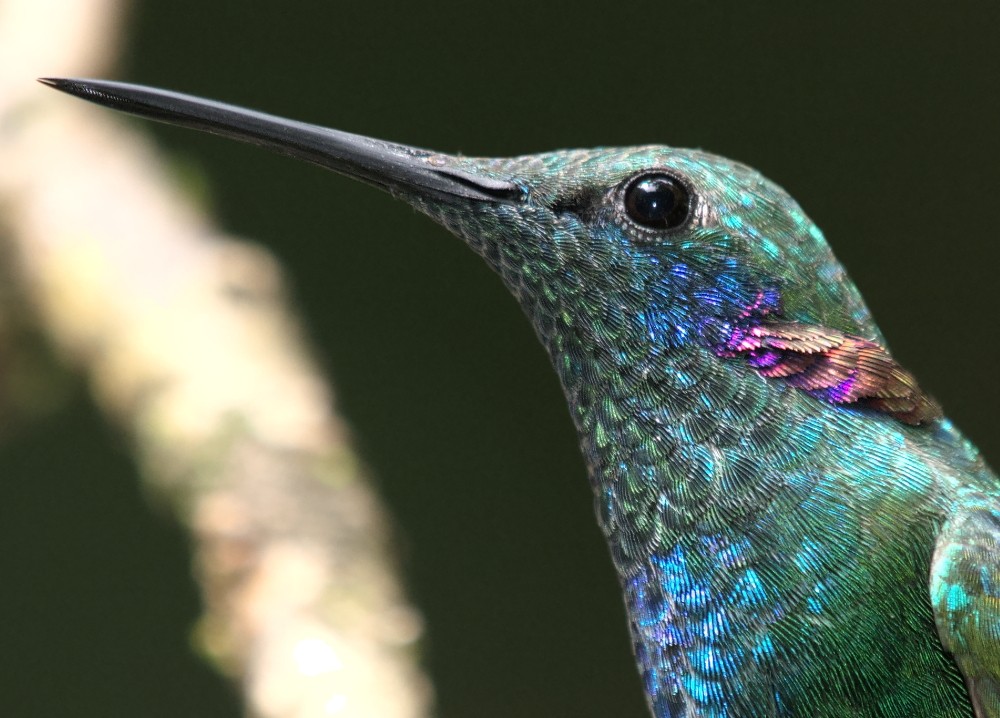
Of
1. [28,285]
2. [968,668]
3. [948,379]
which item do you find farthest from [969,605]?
[948,379]

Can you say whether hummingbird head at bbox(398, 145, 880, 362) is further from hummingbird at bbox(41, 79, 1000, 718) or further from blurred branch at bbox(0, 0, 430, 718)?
blurred branch at bbox(0, 0, 430, 718)

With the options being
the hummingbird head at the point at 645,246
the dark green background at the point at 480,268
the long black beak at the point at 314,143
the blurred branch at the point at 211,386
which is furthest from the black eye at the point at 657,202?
the dark green background at the point at 480,268

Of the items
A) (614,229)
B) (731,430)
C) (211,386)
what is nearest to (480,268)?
(211,386)

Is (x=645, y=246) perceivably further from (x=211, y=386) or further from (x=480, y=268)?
(x=480, y=268)

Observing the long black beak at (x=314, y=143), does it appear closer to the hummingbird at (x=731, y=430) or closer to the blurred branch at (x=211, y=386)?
the hummingbird at (x=731, y=430)

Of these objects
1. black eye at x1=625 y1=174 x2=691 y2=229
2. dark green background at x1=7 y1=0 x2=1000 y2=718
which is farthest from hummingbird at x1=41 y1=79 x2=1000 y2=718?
dark green background at x1=7 y1=0 x2=1000 y2=718

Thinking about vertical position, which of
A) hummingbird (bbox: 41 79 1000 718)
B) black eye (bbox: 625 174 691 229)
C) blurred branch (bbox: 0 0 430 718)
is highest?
black eye (bbox: 625 174 691 229)
